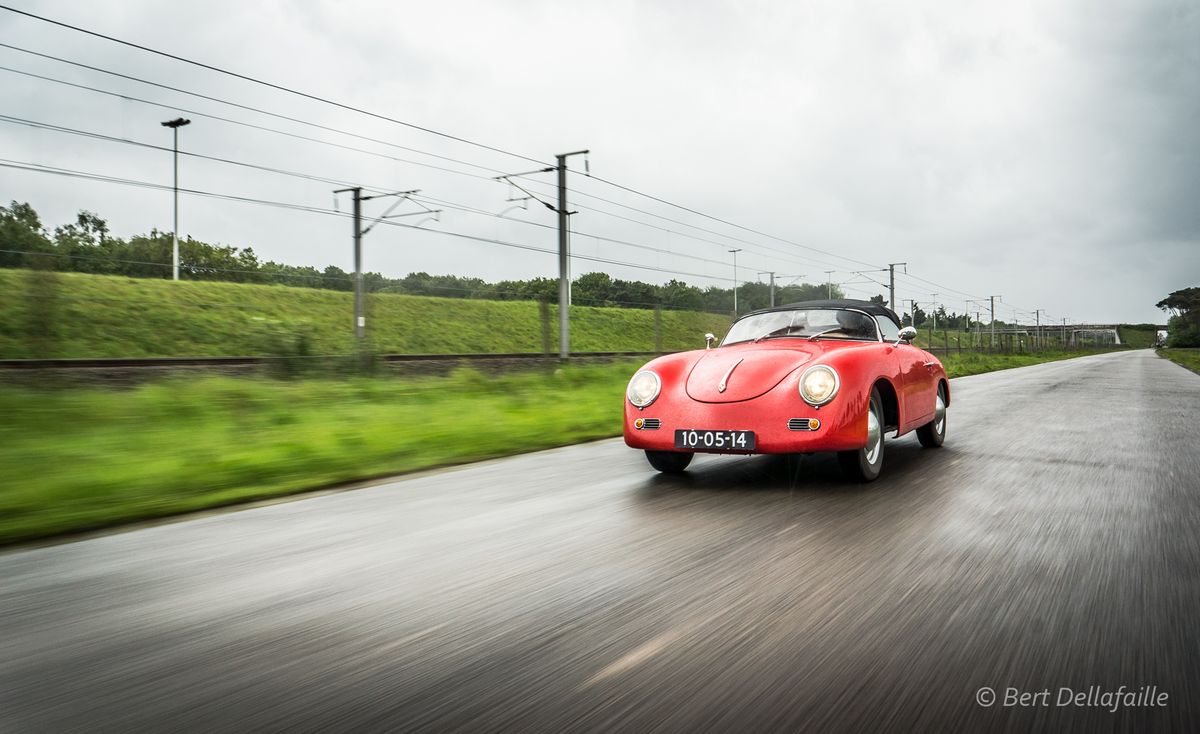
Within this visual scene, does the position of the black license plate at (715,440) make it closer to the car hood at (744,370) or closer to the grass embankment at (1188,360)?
the car hood at (744,370)

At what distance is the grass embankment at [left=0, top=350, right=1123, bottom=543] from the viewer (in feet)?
16.6

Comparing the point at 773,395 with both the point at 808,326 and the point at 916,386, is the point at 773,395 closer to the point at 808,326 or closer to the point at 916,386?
the point at 808,326

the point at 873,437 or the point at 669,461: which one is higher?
the point at 873,437

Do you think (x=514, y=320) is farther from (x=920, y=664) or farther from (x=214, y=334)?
(x=920, y=664)

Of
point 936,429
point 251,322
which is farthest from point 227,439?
point 251,322

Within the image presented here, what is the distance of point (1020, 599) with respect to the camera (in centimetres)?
292

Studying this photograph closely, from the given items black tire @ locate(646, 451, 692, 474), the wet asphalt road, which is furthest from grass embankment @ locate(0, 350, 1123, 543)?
→ black tire @ locate(646, 451, 692, 474)

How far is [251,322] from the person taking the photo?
2908cm

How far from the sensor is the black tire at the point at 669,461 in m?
5.91

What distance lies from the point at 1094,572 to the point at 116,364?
17.1 meters

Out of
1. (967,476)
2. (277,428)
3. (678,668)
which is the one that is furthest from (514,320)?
(678,668)

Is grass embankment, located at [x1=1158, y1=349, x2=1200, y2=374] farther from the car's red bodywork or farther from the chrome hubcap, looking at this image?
the chrome hubcap

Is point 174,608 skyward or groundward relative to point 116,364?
groundward

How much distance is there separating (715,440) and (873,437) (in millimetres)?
1249
